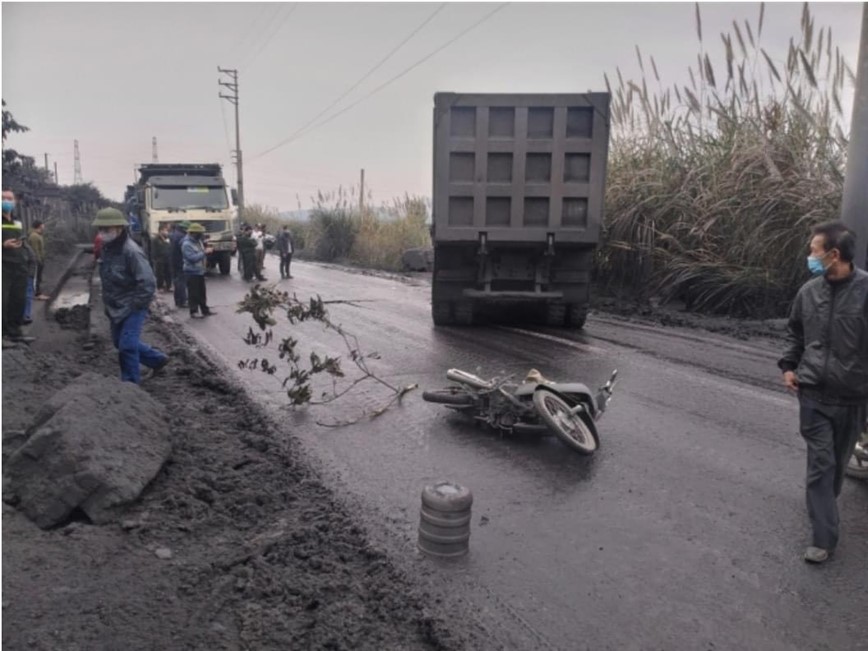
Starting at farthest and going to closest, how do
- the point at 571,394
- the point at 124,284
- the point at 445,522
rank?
the point at 124,284, the point at 571,394, the point at 445,522

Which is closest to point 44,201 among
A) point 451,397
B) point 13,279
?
point 13,279

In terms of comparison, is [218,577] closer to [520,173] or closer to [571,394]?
[571,394]

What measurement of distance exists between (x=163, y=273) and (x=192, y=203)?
527 cm

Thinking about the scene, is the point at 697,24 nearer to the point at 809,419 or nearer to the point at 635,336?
the point at 635,336

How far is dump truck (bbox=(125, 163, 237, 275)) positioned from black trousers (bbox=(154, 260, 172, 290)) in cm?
347

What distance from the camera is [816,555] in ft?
11.8

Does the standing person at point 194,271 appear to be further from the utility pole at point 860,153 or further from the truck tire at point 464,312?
the utility pole at point 860,153

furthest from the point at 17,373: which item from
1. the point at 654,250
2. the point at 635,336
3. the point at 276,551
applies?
the point at 654,250

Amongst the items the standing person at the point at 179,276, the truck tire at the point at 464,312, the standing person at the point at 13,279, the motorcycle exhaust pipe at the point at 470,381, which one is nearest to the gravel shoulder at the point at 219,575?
the motorcycle exhaust pipe at the point at 470,381

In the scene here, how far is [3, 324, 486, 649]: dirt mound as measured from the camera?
9.40 feet

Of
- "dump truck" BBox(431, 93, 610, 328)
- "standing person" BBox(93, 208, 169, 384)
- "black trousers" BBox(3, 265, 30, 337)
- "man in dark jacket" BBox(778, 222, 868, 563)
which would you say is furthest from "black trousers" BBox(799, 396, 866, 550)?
"black trousers" BBox(3, 265, 30, 337)

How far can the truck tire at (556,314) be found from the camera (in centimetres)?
1074

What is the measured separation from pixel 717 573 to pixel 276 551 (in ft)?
7.05

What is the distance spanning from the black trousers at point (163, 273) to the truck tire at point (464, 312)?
855 cm
